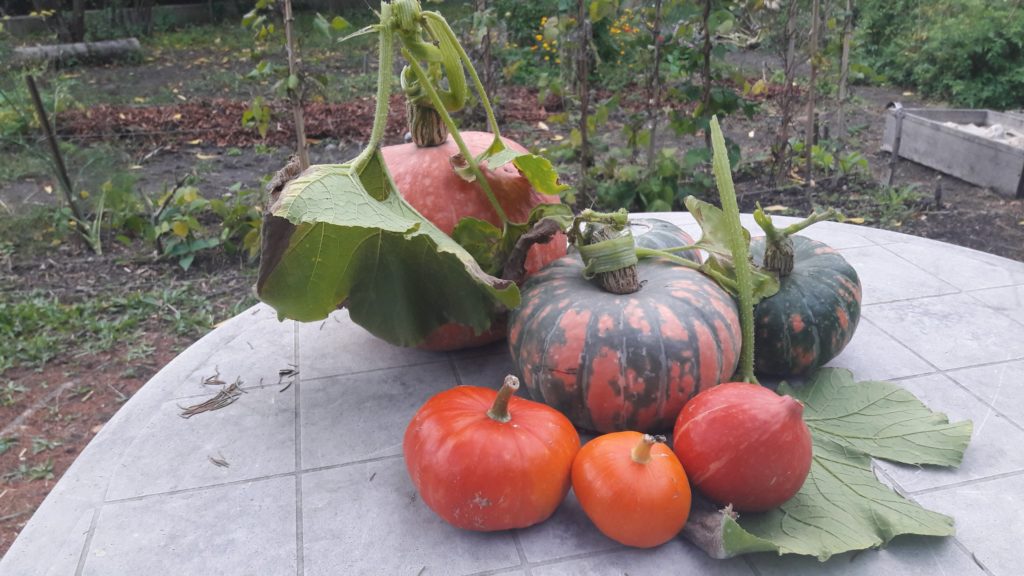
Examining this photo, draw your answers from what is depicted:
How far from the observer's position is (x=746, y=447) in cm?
134

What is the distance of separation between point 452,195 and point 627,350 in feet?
2.06

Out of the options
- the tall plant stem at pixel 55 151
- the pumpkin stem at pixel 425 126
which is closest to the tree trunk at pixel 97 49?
the tall plant stem at pixel 55 151

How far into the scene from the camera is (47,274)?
3.93 metres

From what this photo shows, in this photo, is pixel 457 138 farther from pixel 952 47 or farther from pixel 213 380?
pixel 952 47

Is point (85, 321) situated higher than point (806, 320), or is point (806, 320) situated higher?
point (806, 320)

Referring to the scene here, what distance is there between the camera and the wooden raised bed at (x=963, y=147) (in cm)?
464

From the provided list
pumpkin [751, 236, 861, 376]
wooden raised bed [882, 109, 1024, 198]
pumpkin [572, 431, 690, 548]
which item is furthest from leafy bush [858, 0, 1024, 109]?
pumpkin [572, 431, 690, 548]

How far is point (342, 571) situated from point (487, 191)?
89 cm

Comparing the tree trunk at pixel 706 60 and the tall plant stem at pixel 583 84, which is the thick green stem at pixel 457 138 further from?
the tree trunk at pixel 706 60

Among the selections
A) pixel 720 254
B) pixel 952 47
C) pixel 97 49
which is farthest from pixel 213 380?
pixel 97 49

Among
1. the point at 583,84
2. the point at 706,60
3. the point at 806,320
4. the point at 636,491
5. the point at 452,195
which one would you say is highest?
the point at 706,60

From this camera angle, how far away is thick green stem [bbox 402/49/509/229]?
1.66m

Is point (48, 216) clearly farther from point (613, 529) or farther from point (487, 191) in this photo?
point (613, 529)

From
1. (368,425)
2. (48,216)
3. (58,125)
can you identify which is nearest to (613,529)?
(368,425)
